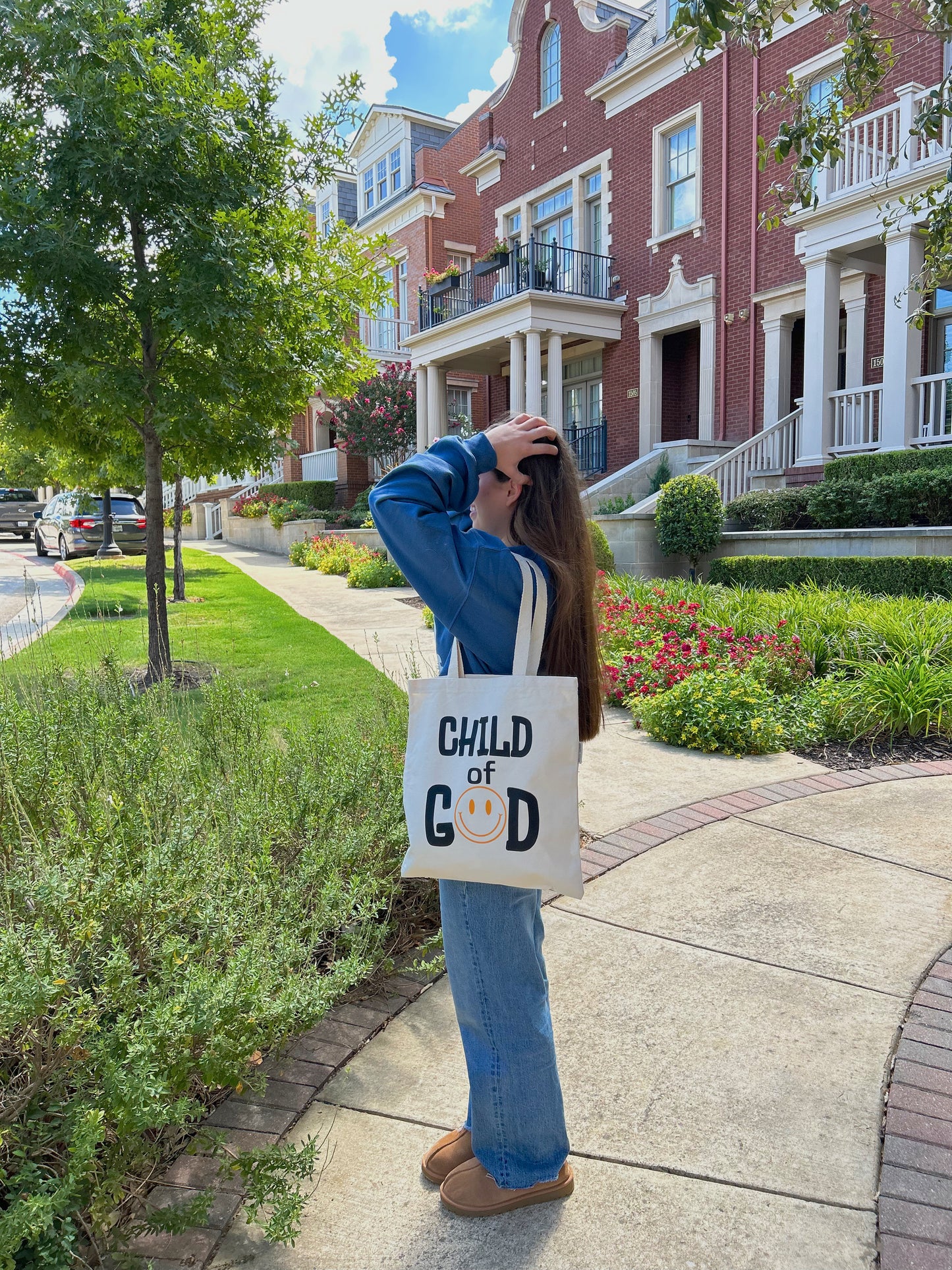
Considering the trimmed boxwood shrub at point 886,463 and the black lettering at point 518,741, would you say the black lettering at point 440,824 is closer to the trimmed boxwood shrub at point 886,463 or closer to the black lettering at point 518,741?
the black lettering at point 518,741

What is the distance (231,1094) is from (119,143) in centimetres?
601

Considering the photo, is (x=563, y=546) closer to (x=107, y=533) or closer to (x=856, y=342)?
(x=856, y=342)

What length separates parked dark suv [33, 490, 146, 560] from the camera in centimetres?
1850

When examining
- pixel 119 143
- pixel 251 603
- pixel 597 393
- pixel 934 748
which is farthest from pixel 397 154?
pixel 934 748

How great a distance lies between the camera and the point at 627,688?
22.4ft

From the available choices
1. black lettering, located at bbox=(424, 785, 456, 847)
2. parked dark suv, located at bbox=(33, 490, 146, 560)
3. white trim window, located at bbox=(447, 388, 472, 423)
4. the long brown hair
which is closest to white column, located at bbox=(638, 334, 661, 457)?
white trim window, located at bbox=(447, 388, 472, 423)

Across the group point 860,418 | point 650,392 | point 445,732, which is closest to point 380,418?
point 650,392

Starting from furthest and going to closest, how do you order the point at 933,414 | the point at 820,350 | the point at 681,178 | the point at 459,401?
the point at 459,401
the point at 681,178
the point at 820,350
the point at 933,414

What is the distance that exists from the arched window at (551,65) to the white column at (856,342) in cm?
962

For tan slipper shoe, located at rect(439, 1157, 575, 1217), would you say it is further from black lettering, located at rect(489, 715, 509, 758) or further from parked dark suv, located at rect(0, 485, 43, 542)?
parked dark suv, located at rect(0, 485, 43, 542)

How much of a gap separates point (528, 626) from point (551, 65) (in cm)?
2204

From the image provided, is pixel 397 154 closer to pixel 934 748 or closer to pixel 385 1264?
pixel 934 748

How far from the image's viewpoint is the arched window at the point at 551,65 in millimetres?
19467

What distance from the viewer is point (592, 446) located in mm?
19016
